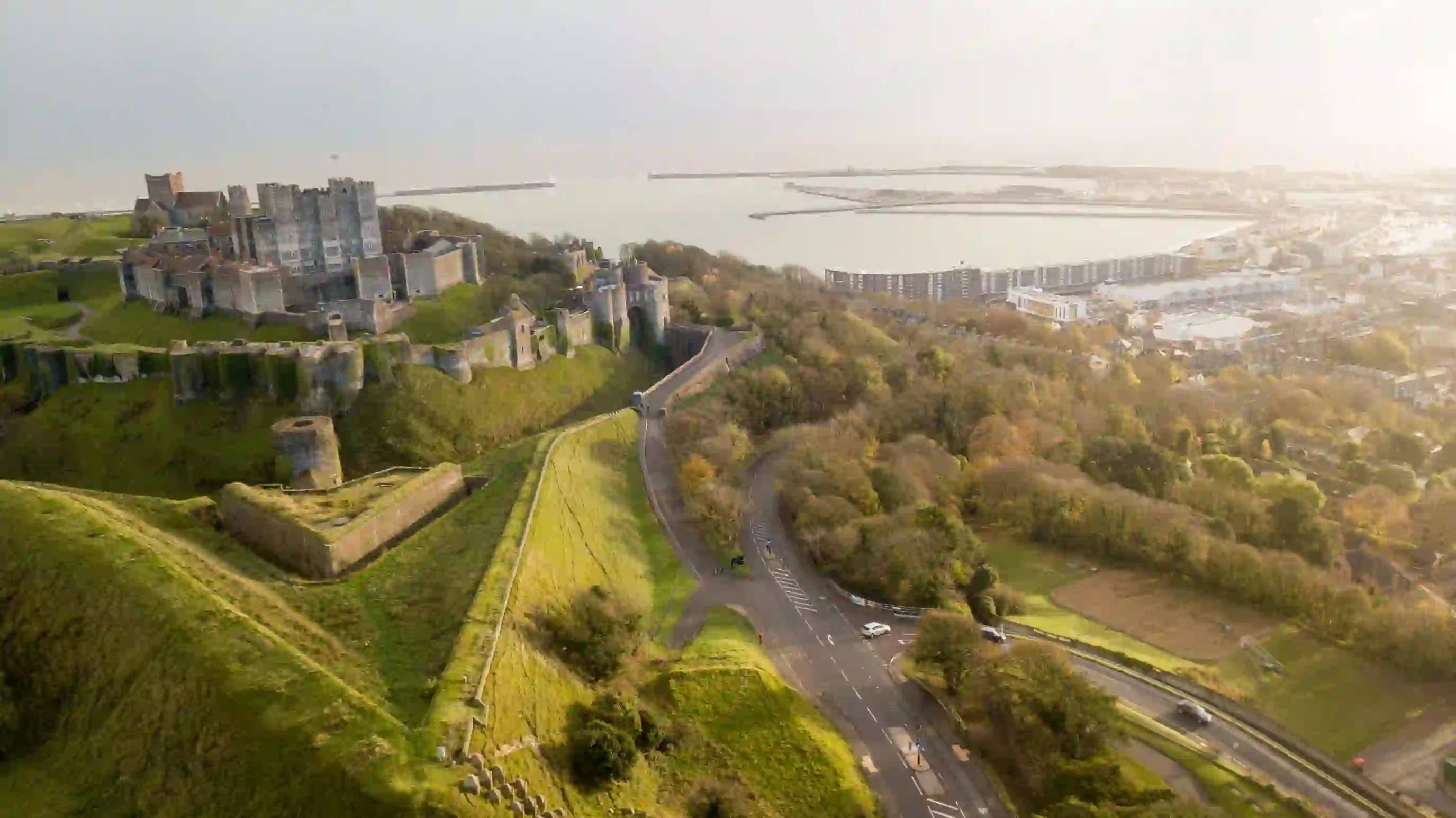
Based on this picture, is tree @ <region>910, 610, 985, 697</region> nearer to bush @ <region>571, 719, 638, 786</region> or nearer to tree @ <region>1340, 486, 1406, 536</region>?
bush @ <region>571, 719, 638, 786</region>

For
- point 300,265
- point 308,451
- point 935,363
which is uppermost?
point 300,265

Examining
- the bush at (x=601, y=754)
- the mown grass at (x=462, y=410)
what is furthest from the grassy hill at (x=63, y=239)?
the bush at (x=601, y=754)

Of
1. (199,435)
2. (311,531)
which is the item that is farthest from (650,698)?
(199,435)

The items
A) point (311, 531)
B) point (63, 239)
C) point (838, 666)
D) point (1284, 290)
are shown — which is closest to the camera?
point (311, 531)

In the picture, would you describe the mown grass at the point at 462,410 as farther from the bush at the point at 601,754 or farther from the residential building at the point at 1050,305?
the residential building at the point at 1050,305

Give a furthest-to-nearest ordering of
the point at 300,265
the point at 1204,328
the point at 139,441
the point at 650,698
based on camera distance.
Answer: the point at 1204,328 < the point at 300,265 < the point at 139,441 < the point at 650,698

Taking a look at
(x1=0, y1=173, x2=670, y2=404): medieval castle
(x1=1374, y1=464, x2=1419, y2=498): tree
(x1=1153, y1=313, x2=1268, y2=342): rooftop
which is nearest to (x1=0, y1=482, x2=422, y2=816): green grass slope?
(x1=0, y1=173, x2=670, y2=404): medieval castle

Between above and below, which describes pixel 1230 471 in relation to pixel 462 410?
below

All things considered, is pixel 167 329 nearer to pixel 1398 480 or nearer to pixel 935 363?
pixel 935 363
